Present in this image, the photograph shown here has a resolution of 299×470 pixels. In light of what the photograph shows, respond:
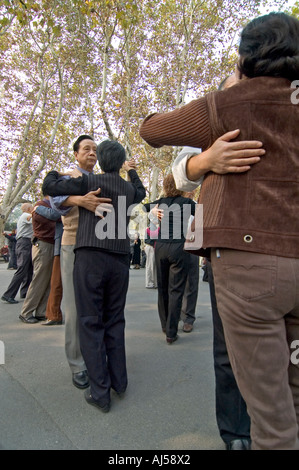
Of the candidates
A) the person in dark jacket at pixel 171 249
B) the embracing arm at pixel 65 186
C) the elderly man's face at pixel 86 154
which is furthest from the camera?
the person in dark jacket at pixel 171 249

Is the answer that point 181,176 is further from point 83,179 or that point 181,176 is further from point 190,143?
point 83,179

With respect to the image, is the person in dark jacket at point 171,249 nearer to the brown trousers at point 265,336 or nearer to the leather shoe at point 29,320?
the leather shoe at point 29,320

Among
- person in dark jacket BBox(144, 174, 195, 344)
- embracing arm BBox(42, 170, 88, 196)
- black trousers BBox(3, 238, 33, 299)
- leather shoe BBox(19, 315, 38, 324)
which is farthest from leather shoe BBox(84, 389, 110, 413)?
black trousers BBox(3, 238, 33, 299)

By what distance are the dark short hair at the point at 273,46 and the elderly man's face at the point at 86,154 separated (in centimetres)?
229

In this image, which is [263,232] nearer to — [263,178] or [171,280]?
[263,178]

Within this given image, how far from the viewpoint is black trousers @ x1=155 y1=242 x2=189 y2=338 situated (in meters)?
4.45

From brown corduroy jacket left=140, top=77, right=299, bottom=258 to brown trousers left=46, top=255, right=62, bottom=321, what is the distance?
4045 millimetres

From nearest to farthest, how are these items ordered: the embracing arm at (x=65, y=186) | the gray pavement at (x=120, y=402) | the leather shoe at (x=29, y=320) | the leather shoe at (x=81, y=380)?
1. the gray pavement at (x=120, y=402)
2. the embracing arm at (x=65, y=186)
3. the leather shoe at (x=81, y=380)
4. the leather shoe at (x=29, y=320)

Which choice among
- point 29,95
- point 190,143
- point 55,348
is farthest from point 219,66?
point 190,143

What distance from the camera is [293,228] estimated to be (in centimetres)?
125

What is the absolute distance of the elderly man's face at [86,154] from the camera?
340 cm

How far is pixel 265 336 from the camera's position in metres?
1.20

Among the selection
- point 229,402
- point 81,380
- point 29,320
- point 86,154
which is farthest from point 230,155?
point 29,320

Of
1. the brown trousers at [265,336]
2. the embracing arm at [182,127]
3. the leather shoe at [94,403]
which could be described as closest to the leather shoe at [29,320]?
the leather shoe at [94,403]
